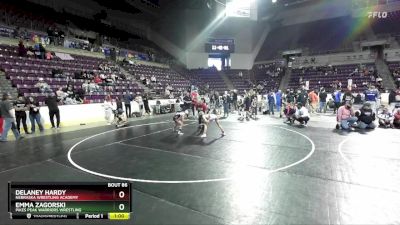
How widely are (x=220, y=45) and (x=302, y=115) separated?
28.3 meters

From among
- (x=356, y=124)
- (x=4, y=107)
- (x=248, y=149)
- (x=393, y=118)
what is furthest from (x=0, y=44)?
(x=393, y=118)

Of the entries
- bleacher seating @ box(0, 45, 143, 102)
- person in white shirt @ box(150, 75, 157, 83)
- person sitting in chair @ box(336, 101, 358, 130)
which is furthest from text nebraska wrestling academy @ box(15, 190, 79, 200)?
person in white shirt @ box(150, 75, 157, 83)

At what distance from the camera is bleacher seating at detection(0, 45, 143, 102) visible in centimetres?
1672

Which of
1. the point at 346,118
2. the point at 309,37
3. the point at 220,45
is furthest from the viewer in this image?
the point at 309,37

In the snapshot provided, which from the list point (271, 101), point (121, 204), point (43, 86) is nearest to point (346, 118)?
point (271, 101)

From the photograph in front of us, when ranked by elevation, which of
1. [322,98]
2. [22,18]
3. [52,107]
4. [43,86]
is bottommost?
[52,107]

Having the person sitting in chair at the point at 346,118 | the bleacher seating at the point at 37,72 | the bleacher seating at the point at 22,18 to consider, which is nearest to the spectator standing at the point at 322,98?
the person sitting in chair at the point at 346,118

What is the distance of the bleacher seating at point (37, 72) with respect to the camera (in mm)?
16719

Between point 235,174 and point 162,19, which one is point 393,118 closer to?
point 235,174

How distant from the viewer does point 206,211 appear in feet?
14.4

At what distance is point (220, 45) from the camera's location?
40.6 meters

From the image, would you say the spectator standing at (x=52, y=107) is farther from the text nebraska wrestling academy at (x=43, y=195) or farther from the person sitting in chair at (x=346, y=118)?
the person sitting in chair at (x=346, y=118)

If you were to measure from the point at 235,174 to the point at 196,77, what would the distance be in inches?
1296

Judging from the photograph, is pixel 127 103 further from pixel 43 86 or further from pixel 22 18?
pixel 22 18
